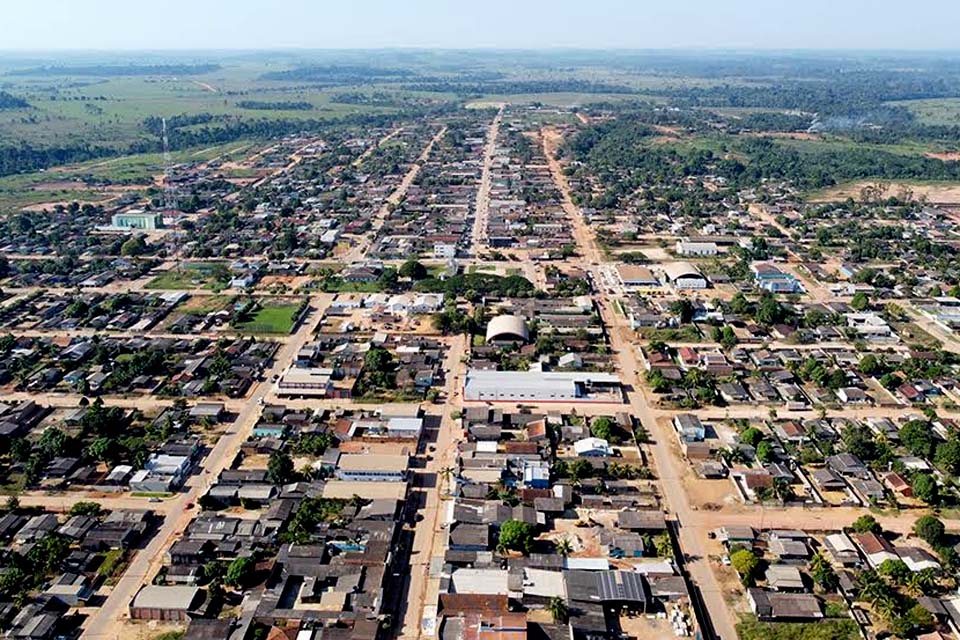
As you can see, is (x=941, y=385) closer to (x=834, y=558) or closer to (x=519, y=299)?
(x=834, y=558)

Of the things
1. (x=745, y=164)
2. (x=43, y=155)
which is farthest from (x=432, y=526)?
(x=43, y=155)

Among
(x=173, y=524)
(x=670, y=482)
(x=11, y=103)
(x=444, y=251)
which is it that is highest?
(x=11, y=103)

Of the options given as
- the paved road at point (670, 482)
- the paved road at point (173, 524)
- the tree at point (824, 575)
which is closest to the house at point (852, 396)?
the paved road at point (670, 482)

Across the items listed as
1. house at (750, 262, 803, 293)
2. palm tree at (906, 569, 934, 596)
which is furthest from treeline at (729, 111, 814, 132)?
palm tree at (906, 569, 934, 596)

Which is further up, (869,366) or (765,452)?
(869,366)

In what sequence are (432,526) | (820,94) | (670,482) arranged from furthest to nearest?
1. (820,94)
2. (670,482)
3. (432,526)

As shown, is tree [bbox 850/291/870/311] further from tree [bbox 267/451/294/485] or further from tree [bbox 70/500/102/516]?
tree [bbox 70/500/102/516]

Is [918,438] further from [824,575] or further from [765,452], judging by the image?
[824,575]
